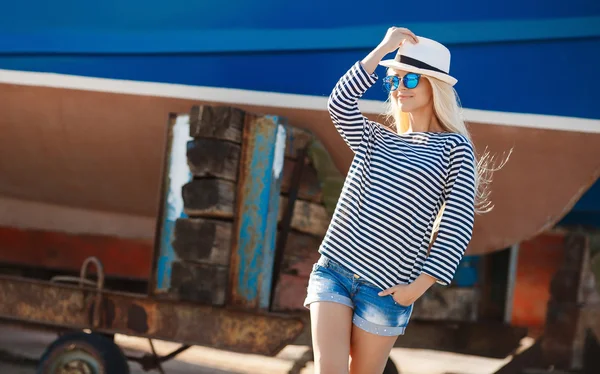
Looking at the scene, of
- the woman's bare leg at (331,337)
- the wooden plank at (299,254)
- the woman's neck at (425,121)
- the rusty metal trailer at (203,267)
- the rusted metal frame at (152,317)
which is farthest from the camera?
the wooden plank at (299,254)

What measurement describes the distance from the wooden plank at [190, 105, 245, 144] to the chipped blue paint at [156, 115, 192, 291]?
123 millimetres

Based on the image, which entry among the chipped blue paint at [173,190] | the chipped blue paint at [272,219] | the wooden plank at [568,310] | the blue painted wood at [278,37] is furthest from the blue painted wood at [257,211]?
the wooden plank at [568,310]

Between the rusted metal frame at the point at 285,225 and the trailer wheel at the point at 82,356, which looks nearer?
the trailer wheel at the point at 82,356

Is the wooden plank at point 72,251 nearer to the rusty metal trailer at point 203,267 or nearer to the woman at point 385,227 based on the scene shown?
the rusty metal trailer at point 203,267

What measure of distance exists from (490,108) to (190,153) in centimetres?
149

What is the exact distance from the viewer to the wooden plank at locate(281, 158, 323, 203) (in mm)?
3879

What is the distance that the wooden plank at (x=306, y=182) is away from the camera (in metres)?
3.88

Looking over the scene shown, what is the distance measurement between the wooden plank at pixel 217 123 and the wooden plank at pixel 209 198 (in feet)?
0.66

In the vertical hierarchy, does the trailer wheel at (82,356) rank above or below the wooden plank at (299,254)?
below

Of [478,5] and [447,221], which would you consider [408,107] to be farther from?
[478,5]

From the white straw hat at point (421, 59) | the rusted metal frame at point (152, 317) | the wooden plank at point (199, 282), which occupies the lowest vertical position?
the rusted metal frame at point (152, 317)

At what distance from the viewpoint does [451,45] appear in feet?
13.6

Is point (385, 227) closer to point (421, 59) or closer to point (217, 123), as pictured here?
point (421, 59)

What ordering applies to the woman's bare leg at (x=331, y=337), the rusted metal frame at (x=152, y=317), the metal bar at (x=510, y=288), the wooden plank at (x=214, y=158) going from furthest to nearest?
the metal bar at (x=510, y=288), the wooden plank at (x=214, y=158), the rusted metal frame at (x=152, y=317), the woman's bare leg at (x=331, y=337)
